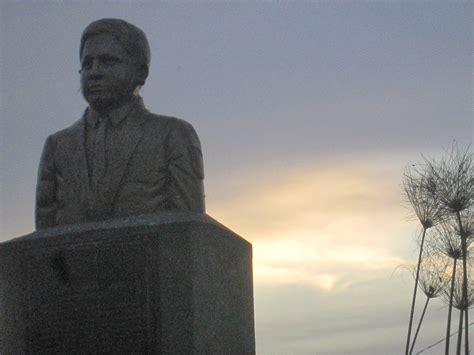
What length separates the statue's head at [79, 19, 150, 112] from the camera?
29.9 feet

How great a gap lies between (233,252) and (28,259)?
1723mm

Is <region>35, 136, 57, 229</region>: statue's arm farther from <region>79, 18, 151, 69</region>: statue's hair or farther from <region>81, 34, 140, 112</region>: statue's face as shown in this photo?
<region>79, 18, 151, 69</region>: statue's hair

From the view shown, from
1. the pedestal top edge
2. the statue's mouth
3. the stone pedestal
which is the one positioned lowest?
the stone pedestal

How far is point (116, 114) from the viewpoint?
30.3 ft

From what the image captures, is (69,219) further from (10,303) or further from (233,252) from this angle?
(233,252)

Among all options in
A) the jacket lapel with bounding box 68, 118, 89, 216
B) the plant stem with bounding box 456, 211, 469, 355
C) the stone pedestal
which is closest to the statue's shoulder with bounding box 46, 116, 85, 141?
the jacket lapel with bounding box 68, 118, 89, 216

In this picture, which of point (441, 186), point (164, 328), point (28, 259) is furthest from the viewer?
point (441, 186)

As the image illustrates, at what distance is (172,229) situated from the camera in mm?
8375

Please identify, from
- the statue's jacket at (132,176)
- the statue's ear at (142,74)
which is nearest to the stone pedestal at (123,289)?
the statue's jacket at (132,176)

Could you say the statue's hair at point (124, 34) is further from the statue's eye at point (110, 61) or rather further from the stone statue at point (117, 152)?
the statue's eye at point (110, 61)

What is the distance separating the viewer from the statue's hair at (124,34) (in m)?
9.21

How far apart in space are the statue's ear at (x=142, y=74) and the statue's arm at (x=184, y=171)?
54 cm

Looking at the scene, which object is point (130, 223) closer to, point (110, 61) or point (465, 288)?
point (110, 61)

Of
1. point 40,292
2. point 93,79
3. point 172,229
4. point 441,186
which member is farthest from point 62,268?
point 441,186
